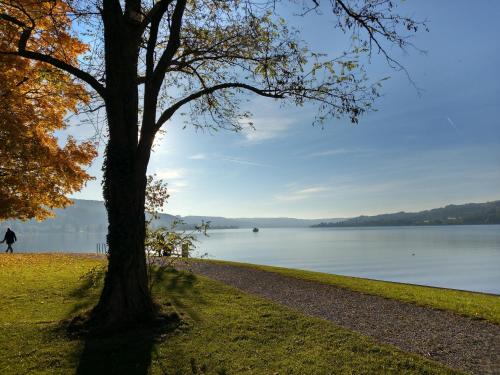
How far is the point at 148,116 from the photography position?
8812mm

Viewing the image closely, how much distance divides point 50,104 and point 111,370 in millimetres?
17199

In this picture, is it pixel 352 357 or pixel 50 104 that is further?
pixel 50 104

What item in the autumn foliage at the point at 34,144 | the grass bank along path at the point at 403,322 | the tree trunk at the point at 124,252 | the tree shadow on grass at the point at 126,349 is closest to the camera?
the tree shadow on grass at the point at 126,349

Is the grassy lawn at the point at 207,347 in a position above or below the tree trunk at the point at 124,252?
below

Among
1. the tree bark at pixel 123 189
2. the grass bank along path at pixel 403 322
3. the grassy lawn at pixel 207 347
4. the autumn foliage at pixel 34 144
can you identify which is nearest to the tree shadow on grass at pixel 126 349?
the grassy lawn at pixel 207 347

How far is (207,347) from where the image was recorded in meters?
7.24

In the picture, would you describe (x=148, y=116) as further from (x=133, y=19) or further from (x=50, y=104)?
(x=50, y=104)

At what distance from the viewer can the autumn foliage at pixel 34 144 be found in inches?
656

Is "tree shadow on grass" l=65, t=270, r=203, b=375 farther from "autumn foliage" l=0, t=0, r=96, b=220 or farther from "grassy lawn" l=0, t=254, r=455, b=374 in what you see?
"autumn foliage" l=0, t=0, r=96, b=220

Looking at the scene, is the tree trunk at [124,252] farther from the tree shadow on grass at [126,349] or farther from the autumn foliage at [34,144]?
the autumn foliage at [34,144]

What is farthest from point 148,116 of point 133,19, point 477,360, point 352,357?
point 477,360

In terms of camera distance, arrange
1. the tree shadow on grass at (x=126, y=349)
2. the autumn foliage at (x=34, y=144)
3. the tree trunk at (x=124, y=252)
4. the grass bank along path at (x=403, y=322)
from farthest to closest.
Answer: the autumn foliage at (x=34, y=144), the tree trunk at (x=124, y=252), the grass bank along path at (x=403, y=322), the tree shadow on grass at (x=126, y=349)

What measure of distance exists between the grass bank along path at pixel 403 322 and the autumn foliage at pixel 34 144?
11972 millimetres

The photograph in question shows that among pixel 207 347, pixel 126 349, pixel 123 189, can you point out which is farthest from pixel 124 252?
pixel 207 347
